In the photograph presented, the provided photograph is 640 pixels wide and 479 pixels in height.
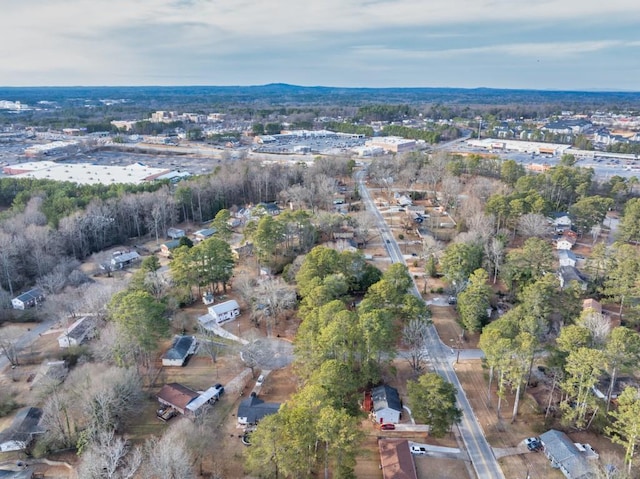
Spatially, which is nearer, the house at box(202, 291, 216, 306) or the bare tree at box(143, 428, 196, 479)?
the bare tree at box(143, 428, 196, 479)

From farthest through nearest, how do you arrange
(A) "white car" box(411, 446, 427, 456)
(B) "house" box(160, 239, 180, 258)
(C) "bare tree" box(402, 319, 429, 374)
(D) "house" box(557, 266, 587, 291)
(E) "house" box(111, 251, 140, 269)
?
(B) "house" box(160, 239, 180, 258)
(E) "house" box(111, 251, 140, 269)
(D) "house" box(557, 266, 587, 291)
(C) "bare tree" box(402, 319, 429, 374)
(A) "white car" box(411, 446, 427, 456)

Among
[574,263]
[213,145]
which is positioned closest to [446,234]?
[574,263]

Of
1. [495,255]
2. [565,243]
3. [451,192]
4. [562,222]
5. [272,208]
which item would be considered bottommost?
[565,243]

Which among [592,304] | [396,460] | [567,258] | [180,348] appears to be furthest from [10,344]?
[567,258]

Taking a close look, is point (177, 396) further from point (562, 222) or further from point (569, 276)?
point (562, 222)

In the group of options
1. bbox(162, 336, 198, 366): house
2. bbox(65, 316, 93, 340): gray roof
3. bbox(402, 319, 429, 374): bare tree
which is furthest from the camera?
bbox(65, 316, 93, 340): gray roof

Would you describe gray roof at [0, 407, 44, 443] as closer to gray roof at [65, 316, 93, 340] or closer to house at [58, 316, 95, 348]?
house at [58, 316, 95, 348]

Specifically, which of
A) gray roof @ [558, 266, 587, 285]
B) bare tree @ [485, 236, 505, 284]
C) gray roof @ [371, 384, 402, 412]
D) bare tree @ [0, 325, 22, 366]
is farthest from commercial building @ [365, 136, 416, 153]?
bare tree @ [0, 325, 22, 366]
